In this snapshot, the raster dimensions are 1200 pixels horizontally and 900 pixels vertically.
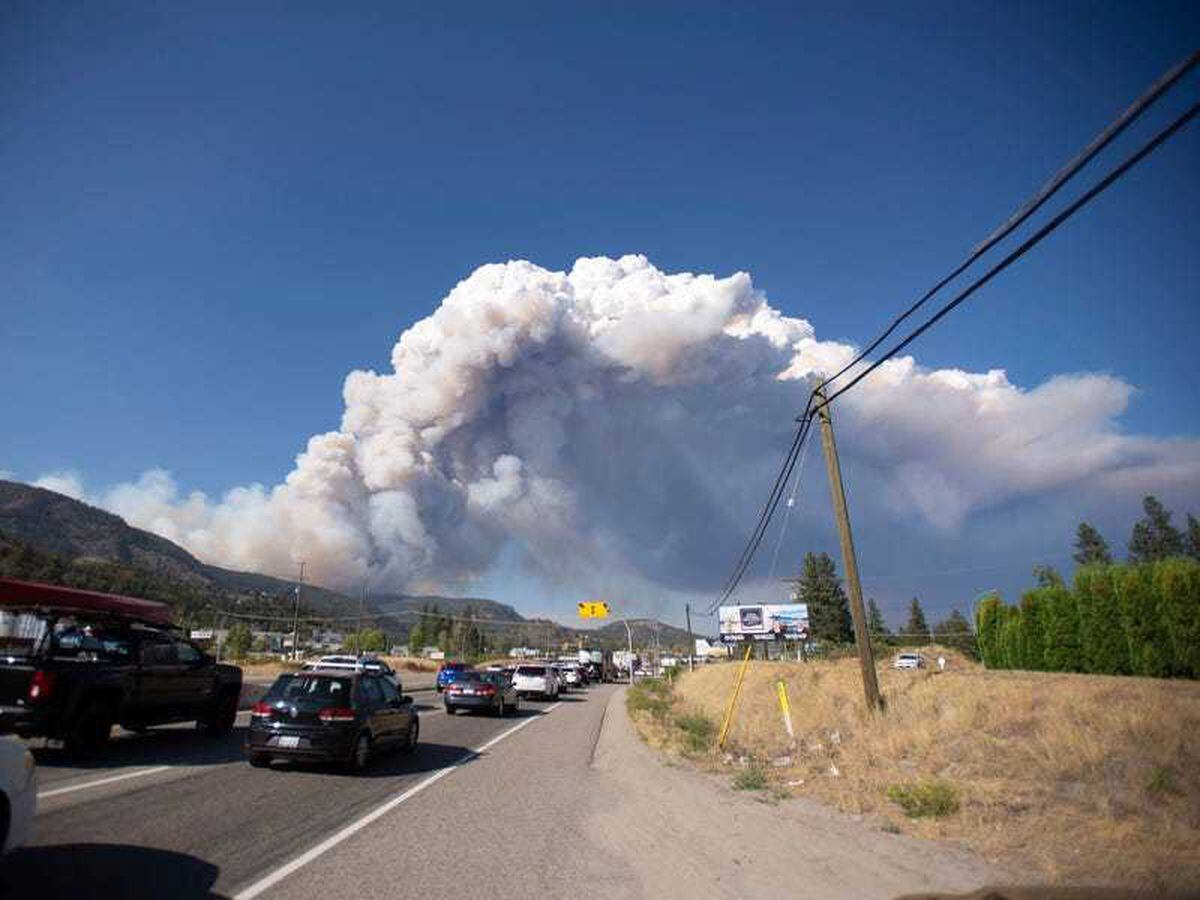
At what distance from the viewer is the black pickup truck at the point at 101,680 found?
9453mm

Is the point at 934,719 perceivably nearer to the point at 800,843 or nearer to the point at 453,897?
the point at 800,843

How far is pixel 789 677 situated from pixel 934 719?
59.2ft

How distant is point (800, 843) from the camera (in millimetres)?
6816

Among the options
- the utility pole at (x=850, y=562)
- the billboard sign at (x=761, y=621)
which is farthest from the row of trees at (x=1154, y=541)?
the utility pole at (x=850, y=562)

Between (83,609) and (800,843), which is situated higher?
(83,609)

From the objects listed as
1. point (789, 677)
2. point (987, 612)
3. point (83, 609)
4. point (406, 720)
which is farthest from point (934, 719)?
point (987, 612)

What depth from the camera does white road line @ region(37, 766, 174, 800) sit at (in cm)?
760

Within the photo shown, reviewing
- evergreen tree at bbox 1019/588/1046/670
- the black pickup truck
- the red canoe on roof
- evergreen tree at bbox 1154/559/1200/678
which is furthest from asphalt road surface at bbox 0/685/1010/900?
evergreen tree at bbox 1019/588/1046/670

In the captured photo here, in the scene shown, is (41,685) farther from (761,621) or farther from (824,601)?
(824,601)

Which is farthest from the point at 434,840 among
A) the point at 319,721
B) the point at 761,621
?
the point at 761,621

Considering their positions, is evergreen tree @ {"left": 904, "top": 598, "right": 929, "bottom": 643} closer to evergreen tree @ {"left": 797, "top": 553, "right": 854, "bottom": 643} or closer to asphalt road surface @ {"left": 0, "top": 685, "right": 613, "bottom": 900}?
evergreen tree @ {"left": 797, "top": 553, "right": 854, "bottom": 643}

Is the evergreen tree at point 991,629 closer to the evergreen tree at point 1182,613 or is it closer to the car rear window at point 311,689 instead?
the evergreen tree at point 1182,613

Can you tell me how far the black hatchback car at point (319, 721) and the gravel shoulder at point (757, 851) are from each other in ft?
12.4

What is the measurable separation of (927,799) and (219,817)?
7.90 metres
